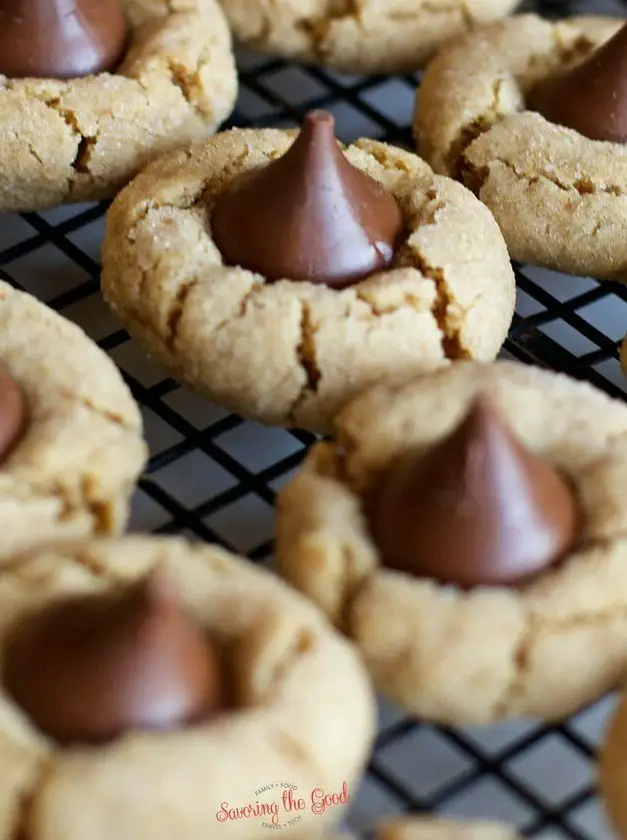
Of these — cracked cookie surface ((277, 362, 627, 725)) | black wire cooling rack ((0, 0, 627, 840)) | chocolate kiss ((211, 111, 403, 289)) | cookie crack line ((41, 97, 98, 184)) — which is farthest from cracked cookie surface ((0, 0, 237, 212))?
cracked cookie surface ((277, 362, 627, 725))

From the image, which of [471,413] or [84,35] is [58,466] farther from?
[84,35]

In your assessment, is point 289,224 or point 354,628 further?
point 289,224

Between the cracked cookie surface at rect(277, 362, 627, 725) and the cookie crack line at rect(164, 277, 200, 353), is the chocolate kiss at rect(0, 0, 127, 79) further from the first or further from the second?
the cracked cookie surface at rect(277, 362, 627, 725)

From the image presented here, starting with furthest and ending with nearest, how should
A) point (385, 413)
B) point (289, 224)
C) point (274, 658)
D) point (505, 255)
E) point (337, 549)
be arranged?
point (505, 255)
point (289, 224)
point (385, 413)
point (337, 549)
point (274, 658)

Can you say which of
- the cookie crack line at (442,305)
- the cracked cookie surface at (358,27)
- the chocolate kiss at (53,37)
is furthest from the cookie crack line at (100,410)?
the cracked cookie surface at (358,27)

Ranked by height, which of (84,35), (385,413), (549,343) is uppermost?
(84,35)

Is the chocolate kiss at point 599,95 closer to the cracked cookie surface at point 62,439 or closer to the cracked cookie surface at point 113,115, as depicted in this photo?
the cracked cookie surface at point 113,115

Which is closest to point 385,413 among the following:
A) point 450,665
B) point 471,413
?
point 471,413

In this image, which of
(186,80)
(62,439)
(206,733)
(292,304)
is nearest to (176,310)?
(292,304)
